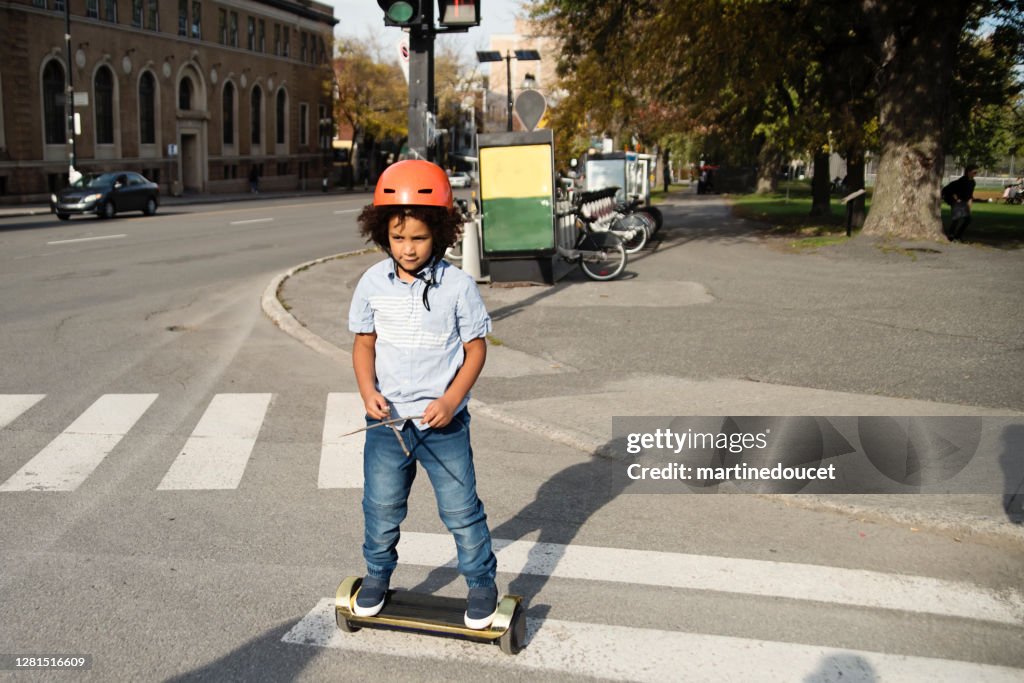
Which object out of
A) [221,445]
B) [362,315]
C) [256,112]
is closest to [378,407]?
[362,315]

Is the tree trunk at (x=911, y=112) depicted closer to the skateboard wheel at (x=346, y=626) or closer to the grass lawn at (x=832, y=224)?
the grass lawn at (x=832, y=224)

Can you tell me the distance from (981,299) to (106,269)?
13.8 m

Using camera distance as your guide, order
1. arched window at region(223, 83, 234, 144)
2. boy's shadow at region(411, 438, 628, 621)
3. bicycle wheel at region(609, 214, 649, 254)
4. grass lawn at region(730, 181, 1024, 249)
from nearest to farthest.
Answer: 1. boy's shadow at region(411, 438, 628, 621)
2. bicycle wheel at region(609, 214, 649, 254)
3. grass lawn at region(730, 181, 1024, 249)
4. arched window at region(223, 83, 234, 144)

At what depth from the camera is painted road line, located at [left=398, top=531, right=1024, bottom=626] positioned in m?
4.37

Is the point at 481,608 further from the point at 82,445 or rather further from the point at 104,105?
the point at 104,105

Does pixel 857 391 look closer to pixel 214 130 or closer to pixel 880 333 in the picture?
pixel 880 333

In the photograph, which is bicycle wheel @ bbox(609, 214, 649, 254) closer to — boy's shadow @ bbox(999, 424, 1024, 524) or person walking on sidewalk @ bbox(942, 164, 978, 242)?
person walking on sidewalk @ bbox(942, 164, 978, 242)

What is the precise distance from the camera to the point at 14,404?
7.89 m

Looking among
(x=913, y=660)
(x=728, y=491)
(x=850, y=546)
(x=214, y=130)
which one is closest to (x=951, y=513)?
(x=850, y=546)

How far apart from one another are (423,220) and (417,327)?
0.39 m

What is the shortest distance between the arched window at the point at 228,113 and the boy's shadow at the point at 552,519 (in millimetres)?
62633

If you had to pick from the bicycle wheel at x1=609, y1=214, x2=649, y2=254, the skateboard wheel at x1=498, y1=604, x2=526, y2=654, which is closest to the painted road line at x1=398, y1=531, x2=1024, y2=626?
the skateboard wheel at x1=498, y1=604, x2=526, y2=654

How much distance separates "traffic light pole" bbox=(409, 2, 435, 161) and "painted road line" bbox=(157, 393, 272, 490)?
328 cm

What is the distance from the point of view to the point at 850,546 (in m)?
5.10
